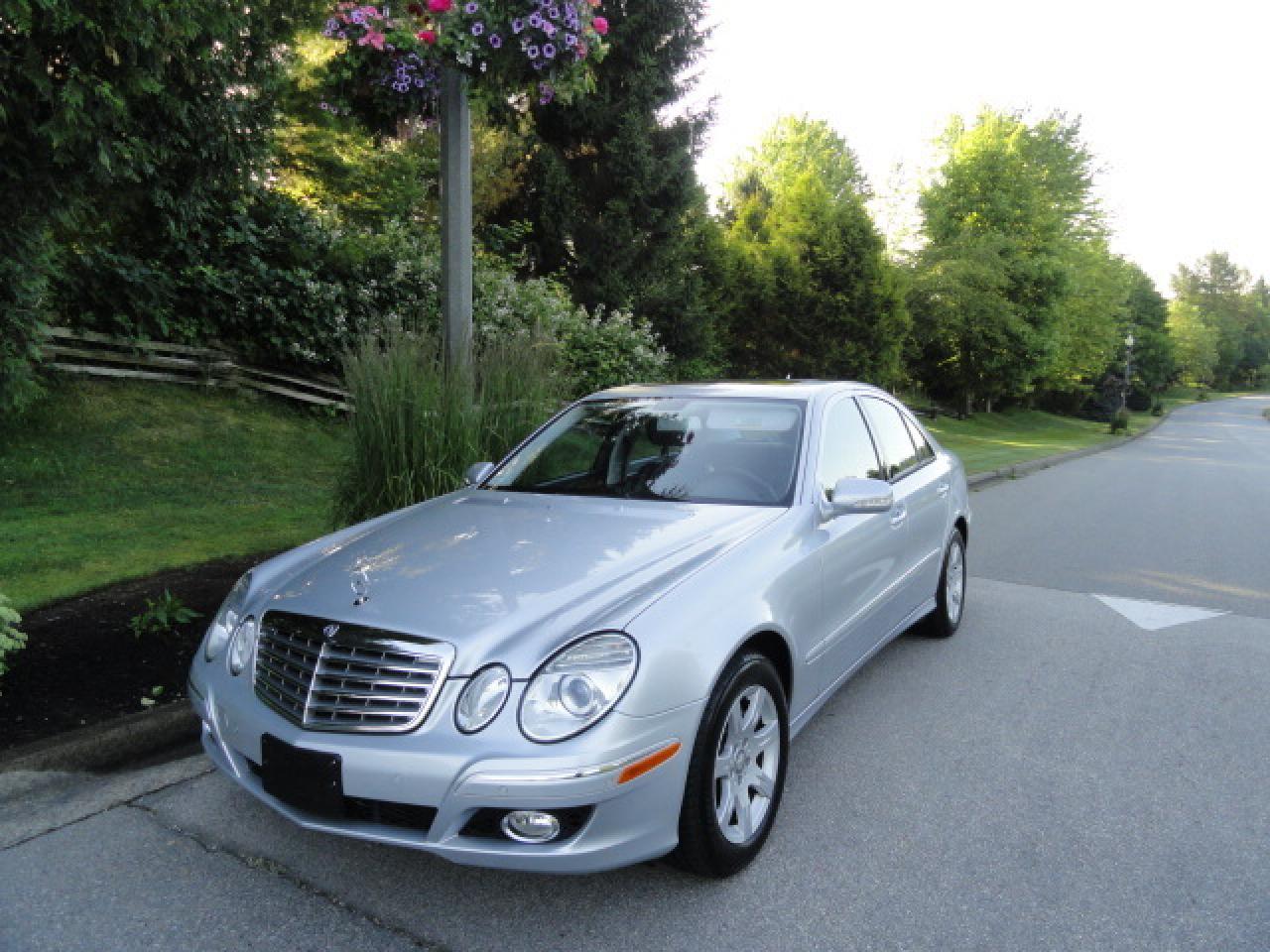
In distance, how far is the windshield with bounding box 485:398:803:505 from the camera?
12.6ft

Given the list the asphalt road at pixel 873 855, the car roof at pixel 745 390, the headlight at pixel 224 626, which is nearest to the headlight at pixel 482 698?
the asphalt road at pixel 873 855

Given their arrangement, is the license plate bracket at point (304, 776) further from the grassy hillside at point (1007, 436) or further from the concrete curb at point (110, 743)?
the grassy hillside at point (1007, 436)

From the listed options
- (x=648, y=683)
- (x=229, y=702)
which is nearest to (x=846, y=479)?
(x=648, y=683)

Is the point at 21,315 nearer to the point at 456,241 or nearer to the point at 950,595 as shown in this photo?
the point at 456,241

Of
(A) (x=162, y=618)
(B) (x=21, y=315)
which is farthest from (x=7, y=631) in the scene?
(B) (x=21, y=315)

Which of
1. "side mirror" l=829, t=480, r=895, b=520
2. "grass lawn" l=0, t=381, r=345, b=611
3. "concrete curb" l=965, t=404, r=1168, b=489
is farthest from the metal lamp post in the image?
"concrete curb" l=965, t=404, r=1168, b=489

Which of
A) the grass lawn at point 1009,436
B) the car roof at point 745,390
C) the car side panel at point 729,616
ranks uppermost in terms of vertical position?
the car roof at point 745,390

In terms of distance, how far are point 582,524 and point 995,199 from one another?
37.5 metres

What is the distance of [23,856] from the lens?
2908mm

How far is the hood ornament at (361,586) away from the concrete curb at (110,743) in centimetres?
139

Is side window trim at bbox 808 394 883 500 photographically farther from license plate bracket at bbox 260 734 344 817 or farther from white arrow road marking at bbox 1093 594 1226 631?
white arrow road marking at bbox 1093 594 1226 631

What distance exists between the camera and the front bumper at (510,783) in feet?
7.66

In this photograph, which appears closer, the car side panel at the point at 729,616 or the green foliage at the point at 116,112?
the car side panel at the point at 729,616

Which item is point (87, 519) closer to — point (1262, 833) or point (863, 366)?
point (1262, 833)
